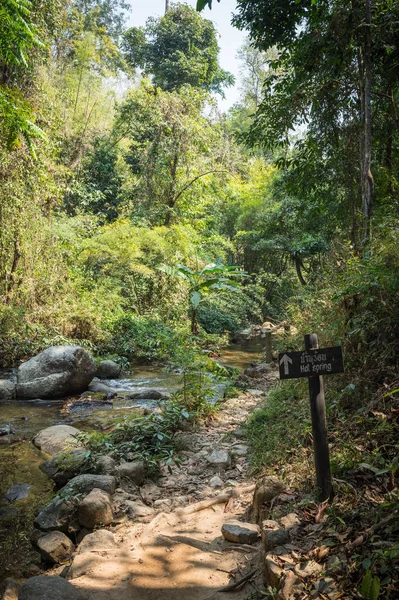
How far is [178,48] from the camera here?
69.4ft

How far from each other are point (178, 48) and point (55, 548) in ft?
76.1

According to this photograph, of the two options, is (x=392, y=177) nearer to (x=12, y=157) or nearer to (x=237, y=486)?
(x=237, y=486)

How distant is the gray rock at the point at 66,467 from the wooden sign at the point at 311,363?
2702mm

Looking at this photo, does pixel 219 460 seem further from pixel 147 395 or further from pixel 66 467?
pixel 147 395

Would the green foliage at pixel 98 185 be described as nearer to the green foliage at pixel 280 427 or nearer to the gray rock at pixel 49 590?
the green foliage at pixel 280 427

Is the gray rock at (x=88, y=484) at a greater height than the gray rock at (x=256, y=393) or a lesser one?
lesser

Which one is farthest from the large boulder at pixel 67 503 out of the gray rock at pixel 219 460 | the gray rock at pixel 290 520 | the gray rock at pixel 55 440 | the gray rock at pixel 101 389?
the gray rock at pixel 101 389

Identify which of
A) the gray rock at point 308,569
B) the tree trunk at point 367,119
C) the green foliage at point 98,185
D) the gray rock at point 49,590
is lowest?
the gray rock at point 49,590

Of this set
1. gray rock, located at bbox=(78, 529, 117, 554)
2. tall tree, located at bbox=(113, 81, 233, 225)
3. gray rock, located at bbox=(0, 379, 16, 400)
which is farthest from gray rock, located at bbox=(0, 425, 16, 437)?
tall tree, located at bbox=(113, 81, 233, 225)

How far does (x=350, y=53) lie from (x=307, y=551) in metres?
6.65

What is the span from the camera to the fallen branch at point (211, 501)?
3.65 meters

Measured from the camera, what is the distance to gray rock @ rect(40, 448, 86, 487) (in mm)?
Result: 4398

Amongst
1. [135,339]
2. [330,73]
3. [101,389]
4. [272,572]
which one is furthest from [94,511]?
[135,339]

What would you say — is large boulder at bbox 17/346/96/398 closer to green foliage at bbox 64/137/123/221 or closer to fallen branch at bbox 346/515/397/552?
fallen branch at bbox 346/515/397/552
